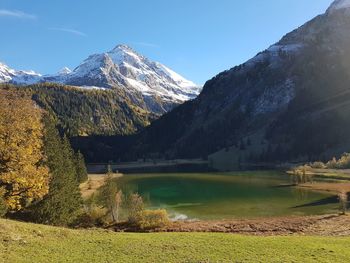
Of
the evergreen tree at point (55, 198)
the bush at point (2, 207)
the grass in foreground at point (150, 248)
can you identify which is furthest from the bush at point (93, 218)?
the grass in foreground at point (150, 248)

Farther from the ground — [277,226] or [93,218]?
[93,218]

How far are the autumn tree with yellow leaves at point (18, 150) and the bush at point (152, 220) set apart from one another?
73.2ft

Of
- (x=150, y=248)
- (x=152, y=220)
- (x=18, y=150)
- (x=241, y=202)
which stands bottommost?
(x=241, y=202)

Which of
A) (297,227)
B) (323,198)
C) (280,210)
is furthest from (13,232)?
(323,198)

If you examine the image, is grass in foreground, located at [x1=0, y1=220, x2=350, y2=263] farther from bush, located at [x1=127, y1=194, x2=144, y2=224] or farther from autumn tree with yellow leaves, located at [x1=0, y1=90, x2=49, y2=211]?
bush, located at [x1=127, y1=194, x2=144, y2=224]

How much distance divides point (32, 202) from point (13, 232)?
20376 millimetres

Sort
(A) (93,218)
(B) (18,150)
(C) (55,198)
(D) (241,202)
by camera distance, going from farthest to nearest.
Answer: (D) (241,202)
(A) (93,218)
(C) (55,198)
(B) (18,150)

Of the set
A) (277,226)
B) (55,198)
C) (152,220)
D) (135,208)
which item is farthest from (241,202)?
(55,198)

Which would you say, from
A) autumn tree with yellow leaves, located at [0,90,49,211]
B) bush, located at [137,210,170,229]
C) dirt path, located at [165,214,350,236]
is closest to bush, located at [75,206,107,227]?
bush, located at [137,210,170,229]

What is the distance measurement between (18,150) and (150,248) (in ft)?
65.0

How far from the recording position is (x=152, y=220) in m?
69.8

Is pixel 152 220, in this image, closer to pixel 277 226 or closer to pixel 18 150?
pixel 277 226

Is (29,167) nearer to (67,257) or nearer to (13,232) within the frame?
(13,232)

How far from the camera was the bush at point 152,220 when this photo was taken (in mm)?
69181
